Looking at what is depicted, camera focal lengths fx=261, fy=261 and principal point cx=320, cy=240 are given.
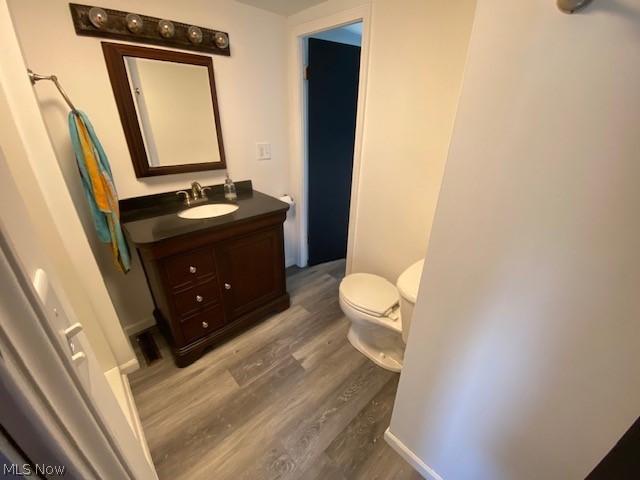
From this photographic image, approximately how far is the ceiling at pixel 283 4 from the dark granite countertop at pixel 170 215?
1179 mm

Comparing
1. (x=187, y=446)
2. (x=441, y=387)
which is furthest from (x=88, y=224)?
(x=441, y=387)

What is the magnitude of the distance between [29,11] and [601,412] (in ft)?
7.90

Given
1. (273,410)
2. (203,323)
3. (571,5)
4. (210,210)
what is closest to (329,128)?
(210,210)

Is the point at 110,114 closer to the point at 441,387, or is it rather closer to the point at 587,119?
the point at 587,119

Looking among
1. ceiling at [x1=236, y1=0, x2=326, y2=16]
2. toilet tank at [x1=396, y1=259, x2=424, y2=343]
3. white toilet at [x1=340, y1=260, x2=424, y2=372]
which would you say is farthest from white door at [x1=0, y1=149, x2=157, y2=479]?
ceiling at [x1=236, y1=0, x2=326, y2=16]

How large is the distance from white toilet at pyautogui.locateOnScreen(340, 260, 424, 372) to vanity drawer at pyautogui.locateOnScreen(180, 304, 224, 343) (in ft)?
2.51

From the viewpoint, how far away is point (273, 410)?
1347 mm

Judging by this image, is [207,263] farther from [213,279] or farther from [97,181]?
[97,181]

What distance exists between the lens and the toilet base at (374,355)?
5.20ft

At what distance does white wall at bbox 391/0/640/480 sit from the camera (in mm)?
490

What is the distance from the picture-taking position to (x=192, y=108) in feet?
5.33

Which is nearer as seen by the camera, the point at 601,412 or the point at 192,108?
the point at 601,412

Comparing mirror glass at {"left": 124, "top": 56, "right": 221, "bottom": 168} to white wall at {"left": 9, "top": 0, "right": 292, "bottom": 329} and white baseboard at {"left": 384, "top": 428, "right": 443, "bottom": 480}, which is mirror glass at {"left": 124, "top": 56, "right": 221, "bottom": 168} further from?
white baseboard at {"left": 384, "top": 428, "right": 443, "bottom": 480}

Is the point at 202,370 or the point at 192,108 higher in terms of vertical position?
the point at 192,108
